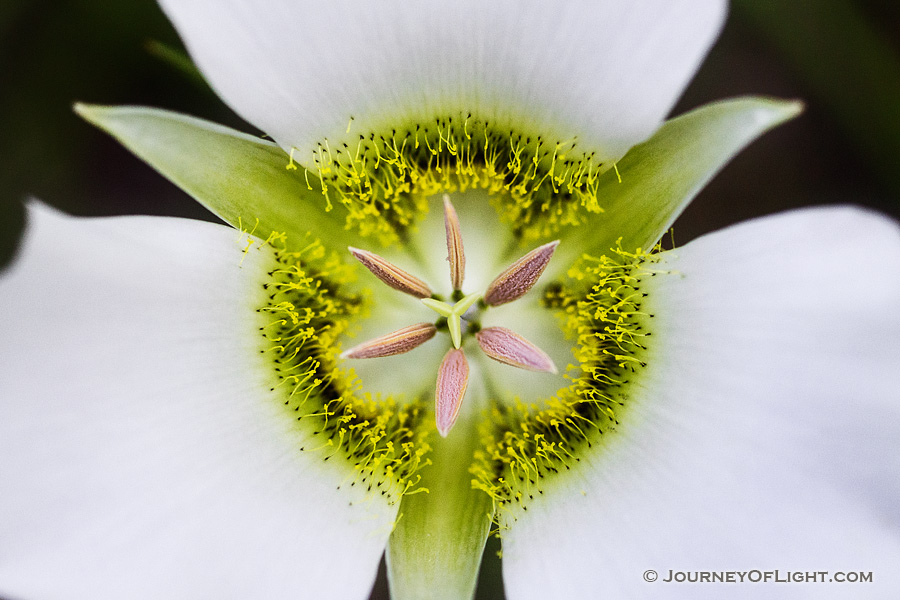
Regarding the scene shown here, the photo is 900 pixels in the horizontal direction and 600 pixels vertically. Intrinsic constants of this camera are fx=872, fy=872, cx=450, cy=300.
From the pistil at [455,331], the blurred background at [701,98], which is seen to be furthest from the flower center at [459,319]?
the blurred background at [701,98]

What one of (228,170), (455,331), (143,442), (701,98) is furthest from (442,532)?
(701,98)

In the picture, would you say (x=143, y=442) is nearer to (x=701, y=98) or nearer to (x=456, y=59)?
(x=456, y=59)

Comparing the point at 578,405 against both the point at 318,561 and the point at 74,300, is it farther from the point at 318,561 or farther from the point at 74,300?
the point at 74,300

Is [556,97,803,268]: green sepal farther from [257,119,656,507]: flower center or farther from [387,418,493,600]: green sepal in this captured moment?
[387,418,493,600]: green sepal

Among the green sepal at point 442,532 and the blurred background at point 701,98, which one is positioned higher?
the blurred background at point 701,98

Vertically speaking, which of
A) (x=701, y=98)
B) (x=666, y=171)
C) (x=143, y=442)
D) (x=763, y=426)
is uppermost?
(x=701, y=98)

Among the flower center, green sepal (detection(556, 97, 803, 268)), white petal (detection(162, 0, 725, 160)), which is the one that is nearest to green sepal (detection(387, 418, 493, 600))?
the flower center

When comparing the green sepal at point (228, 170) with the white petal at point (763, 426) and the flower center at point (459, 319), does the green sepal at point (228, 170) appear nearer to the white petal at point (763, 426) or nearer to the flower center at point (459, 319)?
the flower center at point (459, 319)
